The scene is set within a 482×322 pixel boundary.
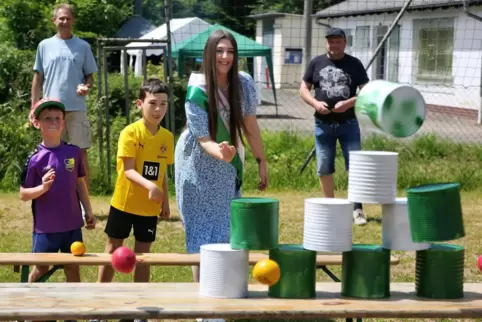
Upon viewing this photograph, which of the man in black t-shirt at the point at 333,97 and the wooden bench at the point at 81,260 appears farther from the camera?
the man in black t-shirt at the point at 333,97

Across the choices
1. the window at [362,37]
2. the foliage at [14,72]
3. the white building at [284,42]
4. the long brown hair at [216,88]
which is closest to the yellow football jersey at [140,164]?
the long brown hair at [216,88]

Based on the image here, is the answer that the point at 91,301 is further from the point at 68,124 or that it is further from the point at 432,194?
the point at 68,124

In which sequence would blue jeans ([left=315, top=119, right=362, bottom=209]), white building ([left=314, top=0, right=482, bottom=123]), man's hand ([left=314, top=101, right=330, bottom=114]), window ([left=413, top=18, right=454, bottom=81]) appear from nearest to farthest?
man's hand ([left=314, top=101, right=330, bottom=114]) → blue jeans ([left=315, top=119, right=362, bottom=209]) → white building ([left=314, top=0, right=482, bottom=123]) → window ([left=413, top=18, right=454, bottom=81])

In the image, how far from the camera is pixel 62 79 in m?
8.05

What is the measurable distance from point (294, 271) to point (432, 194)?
2.32ft

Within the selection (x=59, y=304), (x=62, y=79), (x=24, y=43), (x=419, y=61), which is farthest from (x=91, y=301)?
(x=419, y=61)

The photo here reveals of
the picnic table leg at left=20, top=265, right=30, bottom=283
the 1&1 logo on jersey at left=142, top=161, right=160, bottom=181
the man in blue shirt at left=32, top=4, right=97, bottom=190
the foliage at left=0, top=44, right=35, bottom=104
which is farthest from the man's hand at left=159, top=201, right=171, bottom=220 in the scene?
the foliage at left=0, top=44, right=35, bottom=104

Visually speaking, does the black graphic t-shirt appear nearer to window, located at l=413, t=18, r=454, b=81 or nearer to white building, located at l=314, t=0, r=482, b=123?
white building, located at l=314, t=0, r=482, b=123

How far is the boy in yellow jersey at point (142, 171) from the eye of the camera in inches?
207

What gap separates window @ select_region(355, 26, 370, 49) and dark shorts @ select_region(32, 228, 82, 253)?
2268 centimetres

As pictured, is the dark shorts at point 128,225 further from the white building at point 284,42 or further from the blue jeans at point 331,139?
the white building at point 284,42

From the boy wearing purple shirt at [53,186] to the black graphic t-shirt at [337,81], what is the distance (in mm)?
3501

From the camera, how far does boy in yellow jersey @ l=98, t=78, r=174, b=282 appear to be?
5.26 m

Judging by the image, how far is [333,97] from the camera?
8.02 m
